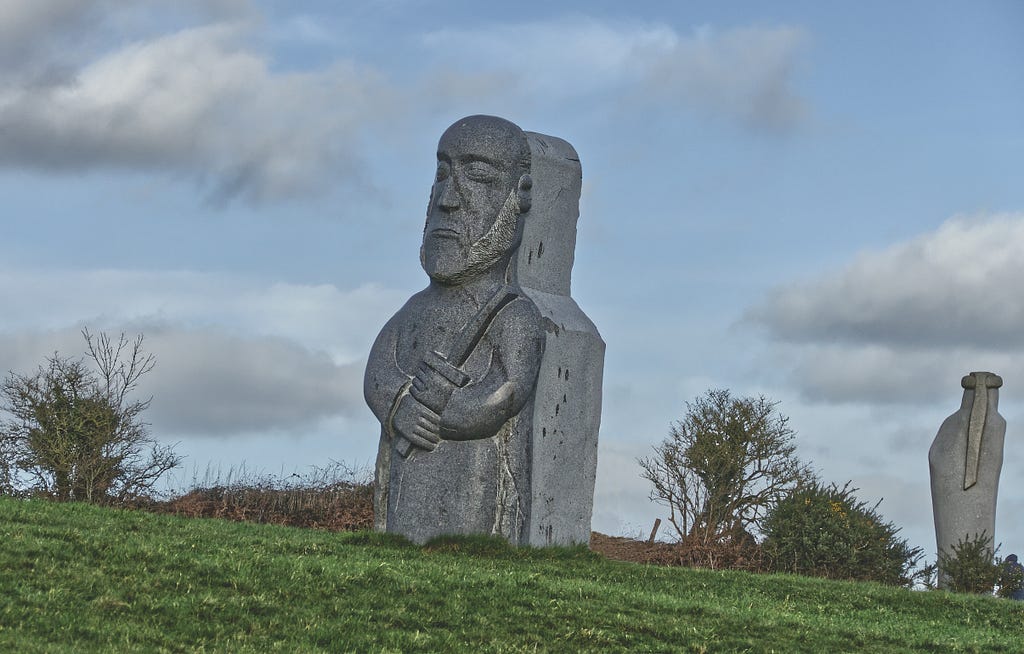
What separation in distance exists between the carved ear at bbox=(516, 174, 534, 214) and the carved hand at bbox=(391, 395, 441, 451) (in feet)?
8.34

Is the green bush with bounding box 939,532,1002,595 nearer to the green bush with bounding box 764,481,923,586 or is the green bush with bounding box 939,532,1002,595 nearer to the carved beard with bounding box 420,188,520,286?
the green bush with bounding box 764,481,923,586

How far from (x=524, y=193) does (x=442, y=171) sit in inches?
40.8

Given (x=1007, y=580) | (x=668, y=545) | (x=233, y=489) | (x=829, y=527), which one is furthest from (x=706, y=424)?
(x=233, y=489)

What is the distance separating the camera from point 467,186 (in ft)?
56.0

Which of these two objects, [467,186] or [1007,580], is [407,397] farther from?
[1007,580]

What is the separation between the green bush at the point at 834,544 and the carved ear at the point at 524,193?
787 centimetres

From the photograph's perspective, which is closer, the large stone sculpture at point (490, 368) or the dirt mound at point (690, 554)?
the large stone sculpture at point (490, 368)

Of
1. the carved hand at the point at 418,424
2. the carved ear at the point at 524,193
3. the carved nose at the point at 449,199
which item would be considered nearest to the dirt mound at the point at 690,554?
the carved hand at the point at 418,424

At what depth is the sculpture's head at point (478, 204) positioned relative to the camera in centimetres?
1694

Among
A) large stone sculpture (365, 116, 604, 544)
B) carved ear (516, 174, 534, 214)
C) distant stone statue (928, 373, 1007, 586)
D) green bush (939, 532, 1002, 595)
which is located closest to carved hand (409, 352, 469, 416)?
large stone sculpture (365, 116, 604, 544)

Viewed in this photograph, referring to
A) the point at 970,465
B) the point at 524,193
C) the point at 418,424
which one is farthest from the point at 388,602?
the point at 970,465

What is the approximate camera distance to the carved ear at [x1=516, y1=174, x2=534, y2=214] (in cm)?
1706

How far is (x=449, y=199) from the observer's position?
17.1 m

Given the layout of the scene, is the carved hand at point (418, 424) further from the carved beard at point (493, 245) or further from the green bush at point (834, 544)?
the green bush at point (834, 544)
